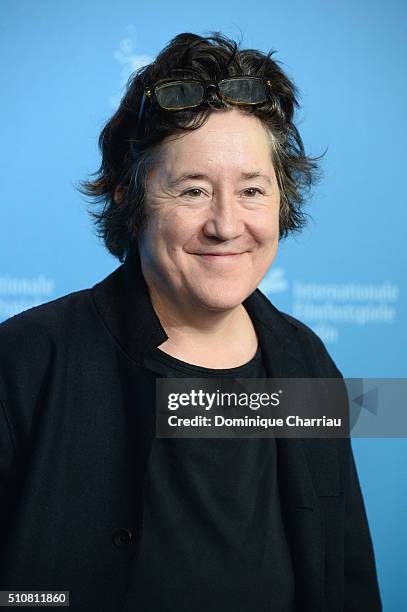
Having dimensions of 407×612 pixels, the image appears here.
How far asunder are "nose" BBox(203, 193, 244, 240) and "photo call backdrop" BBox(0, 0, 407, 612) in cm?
95

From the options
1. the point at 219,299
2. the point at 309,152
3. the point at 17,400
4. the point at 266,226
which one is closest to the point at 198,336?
the point at 219,299

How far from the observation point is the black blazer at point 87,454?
112 cm

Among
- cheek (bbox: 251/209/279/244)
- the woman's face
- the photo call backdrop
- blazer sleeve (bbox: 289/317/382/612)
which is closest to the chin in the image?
the woman's face

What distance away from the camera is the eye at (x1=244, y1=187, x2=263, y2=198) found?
3.94ft

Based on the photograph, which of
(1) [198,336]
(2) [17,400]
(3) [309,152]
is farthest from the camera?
(3) [309,152]

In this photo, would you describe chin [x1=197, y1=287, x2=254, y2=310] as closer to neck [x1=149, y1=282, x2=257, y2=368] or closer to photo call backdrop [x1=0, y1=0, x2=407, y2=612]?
neck [x1=149, y1=282, x2=257, y2=368]

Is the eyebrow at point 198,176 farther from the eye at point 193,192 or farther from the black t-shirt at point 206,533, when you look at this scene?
the black t-shirt at point 206,533

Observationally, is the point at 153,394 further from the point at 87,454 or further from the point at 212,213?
the point at 212,213

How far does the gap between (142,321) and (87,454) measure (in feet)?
0.77

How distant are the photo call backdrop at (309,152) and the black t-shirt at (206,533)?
3.33 ft

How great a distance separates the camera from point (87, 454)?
1150 mm

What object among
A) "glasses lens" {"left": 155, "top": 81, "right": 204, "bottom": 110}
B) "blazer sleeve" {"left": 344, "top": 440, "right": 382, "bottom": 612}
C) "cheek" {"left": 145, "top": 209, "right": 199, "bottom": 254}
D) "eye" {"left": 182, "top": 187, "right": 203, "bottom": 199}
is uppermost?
"glasses lens" {"left": 155, "top": 81, "right": 204, "bottom": 110}

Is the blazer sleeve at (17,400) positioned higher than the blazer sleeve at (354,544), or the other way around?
the blazer sleeve at (17,400)

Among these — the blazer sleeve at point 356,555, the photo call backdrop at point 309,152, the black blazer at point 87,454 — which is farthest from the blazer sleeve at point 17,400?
the photo call backdrop at point 309,152
